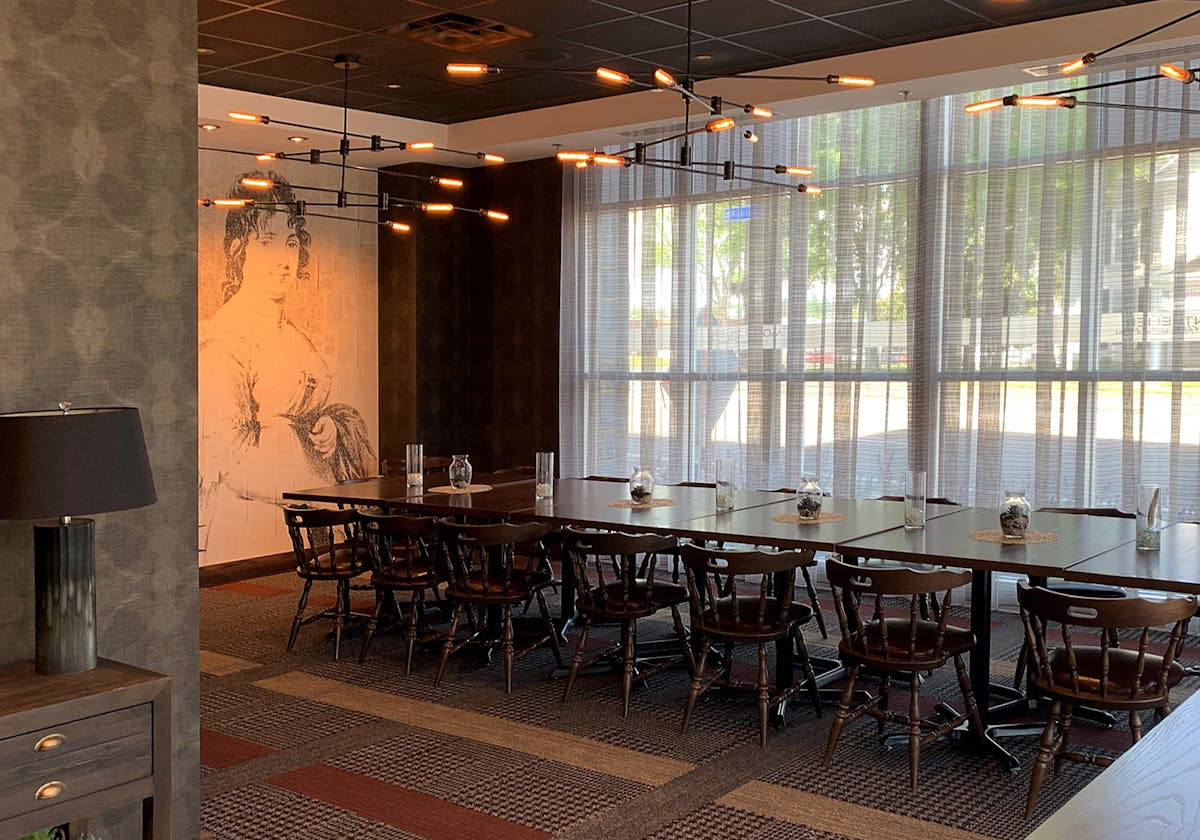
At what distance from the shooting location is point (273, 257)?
904cm

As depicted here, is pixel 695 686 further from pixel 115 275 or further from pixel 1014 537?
pixel 115 275

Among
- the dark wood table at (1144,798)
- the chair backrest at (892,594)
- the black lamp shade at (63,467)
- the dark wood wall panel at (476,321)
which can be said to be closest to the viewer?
the dark wood table at (1144,798)

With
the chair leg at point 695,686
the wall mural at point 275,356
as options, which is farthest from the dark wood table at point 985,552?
the wall mural at point 275,356

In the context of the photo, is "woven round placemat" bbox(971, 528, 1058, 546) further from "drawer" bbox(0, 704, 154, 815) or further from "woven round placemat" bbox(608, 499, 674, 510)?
"drawer" bbox(0, 704, 154, 815)

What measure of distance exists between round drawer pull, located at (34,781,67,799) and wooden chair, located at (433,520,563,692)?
2.70 m

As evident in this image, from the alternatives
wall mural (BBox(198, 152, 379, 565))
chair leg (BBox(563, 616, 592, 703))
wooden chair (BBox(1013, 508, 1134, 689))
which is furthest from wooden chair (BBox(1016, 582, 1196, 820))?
wall mural (BBox(198, 152, 379, 565))

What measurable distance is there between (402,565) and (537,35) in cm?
306

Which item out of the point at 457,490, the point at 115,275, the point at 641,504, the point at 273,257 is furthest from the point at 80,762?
the point at 273,257

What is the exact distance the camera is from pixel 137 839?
11.6 ft

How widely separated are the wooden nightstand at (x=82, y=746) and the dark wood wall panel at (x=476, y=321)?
6512 millimetres

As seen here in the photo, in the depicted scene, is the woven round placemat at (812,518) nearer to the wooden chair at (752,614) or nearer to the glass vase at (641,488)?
the wooden chair at (752,614)

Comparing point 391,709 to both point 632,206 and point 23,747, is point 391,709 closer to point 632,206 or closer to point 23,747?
point 23,747

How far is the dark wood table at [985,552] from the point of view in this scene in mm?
4414

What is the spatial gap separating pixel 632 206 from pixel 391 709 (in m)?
4.82
